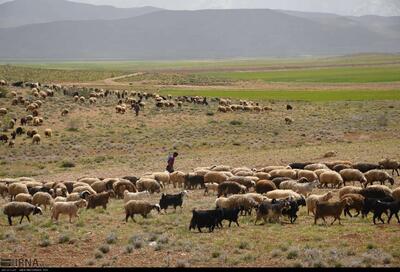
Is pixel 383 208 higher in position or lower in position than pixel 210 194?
higher

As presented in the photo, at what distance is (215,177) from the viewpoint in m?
22.6

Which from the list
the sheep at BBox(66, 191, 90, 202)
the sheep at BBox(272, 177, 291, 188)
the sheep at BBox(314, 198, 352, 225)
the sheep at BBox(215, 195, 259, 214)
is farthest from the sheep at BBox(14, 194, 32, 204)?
the sheep at BBox(314, 198, 352, 225)

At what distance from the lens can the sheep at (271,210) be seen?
15.9 metres

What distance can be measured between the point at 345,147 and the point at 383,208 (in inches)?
780

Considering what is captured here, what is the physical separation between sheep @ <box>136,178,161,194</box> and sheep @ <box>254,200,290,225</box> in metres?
6.77

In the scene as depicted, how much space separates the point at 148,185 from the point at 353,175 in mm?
7798

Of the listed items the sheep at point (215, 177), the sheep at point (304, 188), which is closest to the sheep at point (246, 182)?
the sheep at point (215, 177)

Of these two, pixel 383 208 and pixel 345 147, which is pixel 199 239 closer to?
pixel 383 208

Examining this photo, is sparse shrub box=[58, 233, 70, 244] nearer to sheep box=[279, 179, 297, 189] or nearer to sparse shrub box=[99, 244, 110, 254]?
sparse shrub box=[99, 244, 110, 254]

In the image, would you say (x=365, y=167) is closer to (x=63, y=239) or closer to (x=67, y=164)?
(x=63, y=239)

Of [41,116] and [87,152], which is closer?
[87,152]

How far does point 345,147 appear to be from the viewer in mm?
34531

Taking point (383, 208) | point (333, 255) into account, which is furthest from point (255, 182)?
point (333, 255)

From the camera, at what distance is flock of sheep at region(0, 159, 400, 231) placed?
15.8 metres
